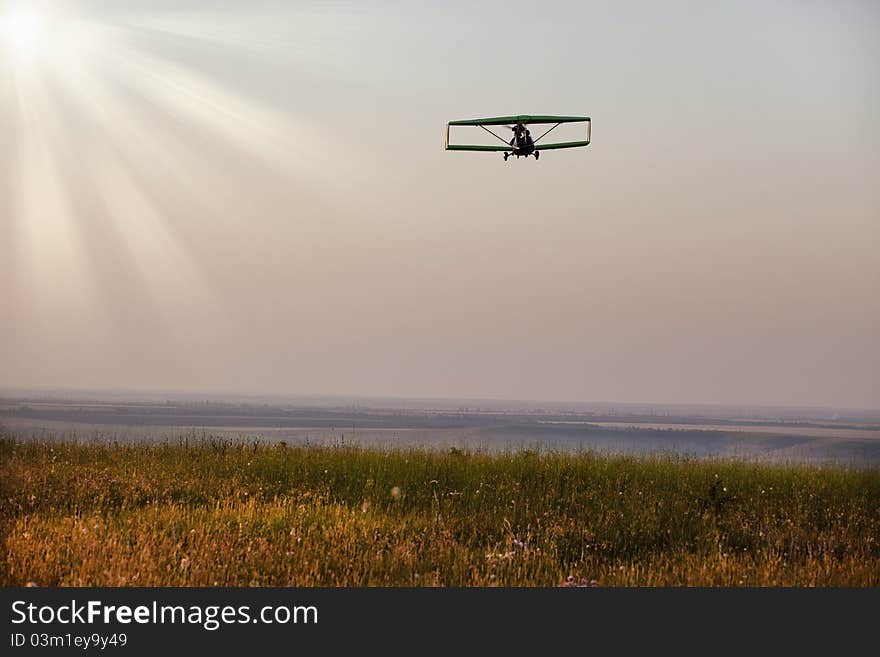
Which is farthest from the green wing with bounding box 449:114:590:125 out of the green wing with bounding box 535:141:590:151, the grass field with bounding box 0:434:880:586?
the grass field with bounding box 0:434:880:586

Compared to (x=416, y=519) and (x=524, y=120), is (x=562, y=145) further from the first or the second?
(x=416, y=519)

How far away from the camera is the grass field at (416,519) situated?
8.54 m

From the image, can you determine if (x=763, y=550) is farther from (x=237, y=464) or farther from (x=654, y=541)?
(x=237, y=464)

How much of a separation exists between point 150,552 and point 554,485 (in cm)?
715

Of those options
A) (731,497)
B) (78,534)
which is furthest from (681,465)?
(78,534)

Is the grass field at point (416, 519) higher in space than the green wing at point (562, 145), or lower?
lower

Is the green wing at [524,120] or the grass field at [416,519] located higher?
the green wing at [524,120]

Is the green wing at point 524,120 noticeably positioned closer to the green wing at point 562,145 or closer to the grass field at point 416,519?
the green wing at point 562,145

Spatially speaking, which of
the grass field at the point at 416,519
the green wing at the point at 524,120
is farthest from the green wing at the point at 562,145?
the grass field at the point at 416,519

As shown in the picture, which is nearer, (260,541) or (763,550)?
(260,541)

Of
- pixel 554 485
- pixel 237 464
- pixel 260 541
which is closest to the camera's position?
pixel 260 541

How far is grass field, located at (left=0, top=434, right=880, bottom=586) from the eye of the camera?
8.54 metres

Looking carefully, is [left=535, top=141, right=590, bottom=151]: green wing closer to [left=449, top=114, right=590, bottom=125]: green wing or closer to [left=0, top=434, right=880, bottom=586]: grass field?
[left=449, top=114, right=590, bottom=125]: green wing

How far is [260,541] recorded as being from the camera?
912cm
